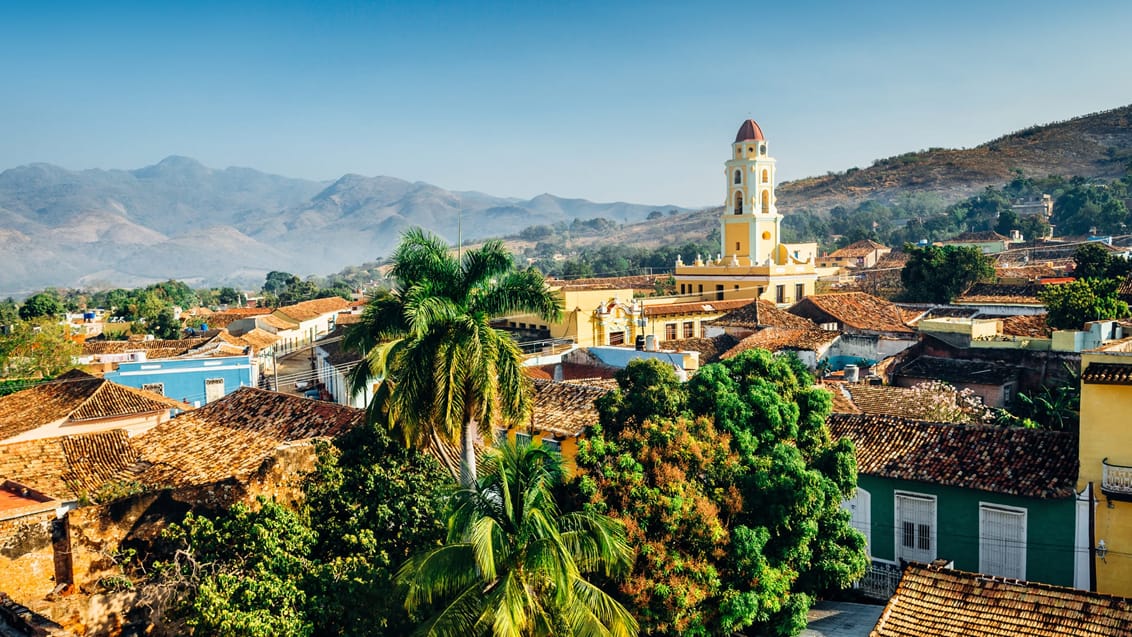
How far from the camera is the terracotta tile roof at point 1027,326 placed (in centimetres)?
2644

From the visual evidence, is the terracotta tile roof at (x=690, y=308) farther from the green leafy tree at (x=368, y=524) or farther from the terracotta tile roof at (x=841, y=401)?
the green leafy tree at (x=368, y=524)

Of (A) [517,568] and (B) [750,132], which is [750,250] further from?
(A) [517,568]

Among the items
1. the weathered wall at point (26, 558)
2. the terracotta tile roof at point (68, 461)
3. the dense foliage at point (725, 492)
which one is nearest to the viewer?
the dense foliage at point (725, 492)

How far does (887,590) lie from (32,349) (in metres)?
30.0

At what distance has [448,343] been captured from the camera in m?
11.1

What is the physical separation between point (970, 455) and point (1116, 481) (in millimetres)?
1969

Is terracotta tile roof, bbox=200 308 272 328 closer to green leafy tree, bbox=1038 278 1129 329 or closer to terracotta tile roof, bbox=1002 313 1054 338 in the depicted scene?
terracotta tile roof, bbox=1002 313 1054 338

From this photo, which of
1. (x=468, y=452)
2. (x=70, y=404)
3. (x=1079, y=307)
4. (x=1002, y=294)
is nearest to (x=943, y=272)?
(x=1002, y=294)

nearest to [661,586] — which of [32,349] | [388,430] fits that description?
[388,430]

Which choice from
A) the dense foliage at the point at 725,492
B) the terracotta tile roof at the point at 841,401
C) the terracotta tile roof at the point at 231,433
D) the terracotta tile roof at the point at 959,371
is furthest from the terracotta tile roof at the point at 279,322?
the dense foliage at the point at 725,492

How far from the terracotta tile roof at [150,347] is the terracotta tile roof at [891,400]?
26.7m

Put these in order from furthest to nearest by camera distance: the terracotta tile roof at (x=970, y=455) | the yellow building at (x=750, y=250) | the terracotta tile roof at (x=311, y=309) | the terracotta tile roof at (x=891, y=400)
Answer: the terracotta tile roof at (x=311, y=309)
the yellow building at (x=750, y=250)
the terracotta tile roof at (x=891, y=400)
the terracotta tile roof at (x=970, y=455)

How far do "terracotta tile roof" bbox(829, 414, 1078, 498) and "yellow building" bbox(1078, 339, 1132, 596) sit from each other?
0.42 meters

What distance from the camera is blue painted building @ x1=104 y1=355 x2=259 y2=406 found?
29.0m
